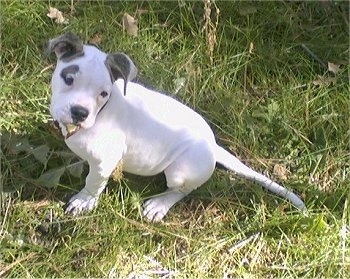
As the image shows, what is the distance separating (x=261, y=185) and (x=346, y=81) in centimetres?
73

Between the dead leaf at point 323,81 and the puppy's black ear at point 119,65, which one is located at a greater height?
the puppy's black ear at point 119,65

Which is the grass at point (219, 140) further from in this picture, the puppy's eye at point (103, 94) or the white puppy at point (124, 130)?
the puppy's eye at point (103, 94)

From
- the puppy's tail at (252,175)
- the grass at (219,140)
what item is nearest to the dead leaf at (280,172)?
the grass at (219,140)

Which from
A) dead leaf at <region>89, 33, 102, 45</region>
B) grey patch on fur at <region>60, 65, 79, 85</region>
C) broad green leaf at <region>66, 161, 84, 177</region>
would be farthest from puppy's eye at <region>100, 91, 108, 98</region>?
dead leaf at <region>89, 33, 102, 45</region>

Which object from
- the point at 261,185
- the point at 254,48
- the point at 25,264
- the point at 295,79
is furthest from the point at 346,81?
the point at 25,264

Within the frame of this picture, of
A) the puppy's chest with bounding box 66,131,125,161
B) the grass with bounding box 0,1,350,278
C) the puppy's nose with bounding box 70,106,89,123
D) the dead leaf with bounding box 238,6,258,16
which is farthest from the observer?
the dead leaf with bounding box 238,6,258,16

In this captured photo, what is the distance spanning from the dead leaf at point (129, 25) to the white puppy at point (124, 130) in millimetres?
770

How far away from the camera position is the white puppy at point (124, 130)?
239 centimetres

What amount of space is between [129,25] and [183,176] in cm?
97

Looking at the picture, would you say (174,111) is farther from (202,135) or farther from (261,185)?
(261,185)

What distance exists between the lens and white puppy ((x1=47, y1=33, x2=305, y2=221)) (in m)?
2.39

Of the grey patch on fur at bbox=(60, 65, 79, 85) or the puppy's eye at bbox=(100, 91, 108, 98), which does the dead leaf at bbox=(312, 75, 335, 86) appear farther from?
the grey patch on fur at bbox=(60, 65, 79, 85)

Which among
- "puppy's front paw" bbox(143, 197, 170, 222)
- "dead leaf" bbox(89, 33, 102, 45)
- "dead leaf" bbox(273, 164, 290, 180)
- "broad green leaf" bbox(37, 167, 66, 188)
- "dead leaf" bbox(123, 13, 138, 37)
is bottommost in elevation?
"puppy's front paw" bbox(143, 197, 170, 222)

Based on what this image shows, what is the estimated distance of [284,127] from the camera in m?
3.24
